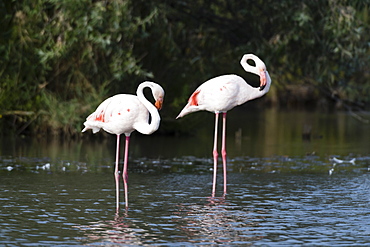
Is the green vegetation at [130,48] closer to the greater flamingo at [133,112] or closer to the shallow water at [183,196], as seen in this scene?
the shallow water at [183,196]

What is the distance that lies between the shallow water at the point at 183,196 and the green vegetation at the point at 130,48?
1209 millimetres

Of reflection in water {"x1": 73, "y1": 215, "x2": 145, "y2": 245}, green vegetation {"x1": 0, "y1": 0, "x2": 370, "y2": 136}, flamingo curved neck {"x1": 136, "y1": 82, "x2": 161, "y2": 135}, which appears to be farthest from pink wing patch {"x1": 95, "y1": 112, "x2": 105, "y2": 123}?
green vegetation {"x1": 0, "y1": 0, "x2": 370, "y2": 136}

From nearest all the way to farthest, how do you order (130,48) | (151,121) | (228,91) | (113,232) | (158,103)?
(113,232)
(151,121)
(158,103)
(228,91)
(130,48)

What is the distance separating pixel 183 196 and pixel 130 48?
884 centimetres

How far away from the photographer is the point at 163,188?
11.1m

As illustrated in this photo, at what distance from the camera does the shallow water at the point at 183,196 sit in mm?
7719

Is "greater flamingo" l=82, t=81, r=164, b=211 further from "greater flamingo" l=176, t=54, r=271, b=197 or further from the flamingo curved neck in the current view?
"greater flamingo" l=176, t=54, r=271, b=197

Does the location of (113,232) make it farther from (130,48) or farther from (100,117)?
(130,48)

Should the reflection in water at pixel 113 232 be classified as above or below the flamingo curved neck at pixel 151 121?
below

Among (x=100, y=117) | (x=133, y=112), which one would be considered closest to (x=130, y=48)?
(x=100, y=117)

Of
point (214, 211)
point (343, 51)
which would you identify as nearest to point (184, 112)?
point (214, 211)

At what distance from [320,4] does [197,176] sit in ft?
25.5

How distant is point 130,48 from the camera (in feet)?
61.5

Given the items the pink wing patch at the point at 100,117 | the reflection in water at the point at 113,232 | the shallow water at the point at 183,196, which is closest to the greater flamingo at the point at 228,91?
the shallow water at the point at 183,196
